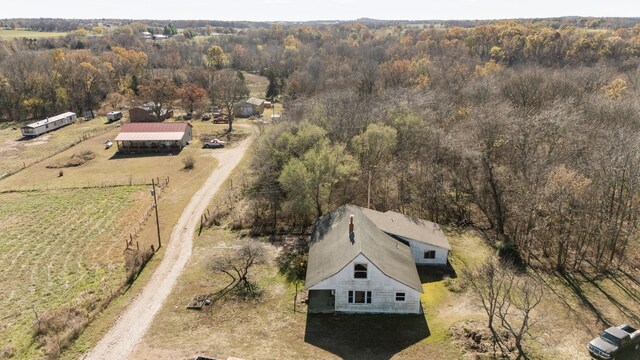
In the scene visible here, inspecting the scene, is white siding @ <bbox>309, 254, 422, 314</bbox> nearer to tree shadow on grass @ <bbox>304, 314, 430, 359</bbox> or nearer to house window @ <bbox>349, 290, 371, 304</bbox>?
house window @ <bbox>349, 290, 371, 304</bbox>

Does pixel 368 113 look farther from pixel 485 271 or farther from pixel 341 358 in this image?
pixel 341 358

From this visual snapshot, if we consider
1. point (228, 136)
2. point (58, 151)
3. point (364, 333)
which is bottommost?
point (364, 333)

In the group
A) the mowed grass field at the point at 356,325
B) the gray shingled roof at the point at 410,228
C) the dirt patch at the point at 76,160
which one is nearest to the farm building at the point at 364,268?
the gray shingled roof at the point at 410,228

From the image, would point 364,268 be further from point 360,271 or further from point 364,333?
point 364,333

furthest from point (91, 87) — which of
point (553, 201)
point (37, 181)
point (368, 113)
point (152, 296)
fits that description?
point (553, 201)

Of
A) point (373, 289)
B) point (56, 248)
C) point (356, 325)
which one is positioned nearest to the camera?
point (356, 325)

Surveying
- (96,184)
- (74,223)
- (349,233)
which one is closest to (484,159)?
(349,233)
